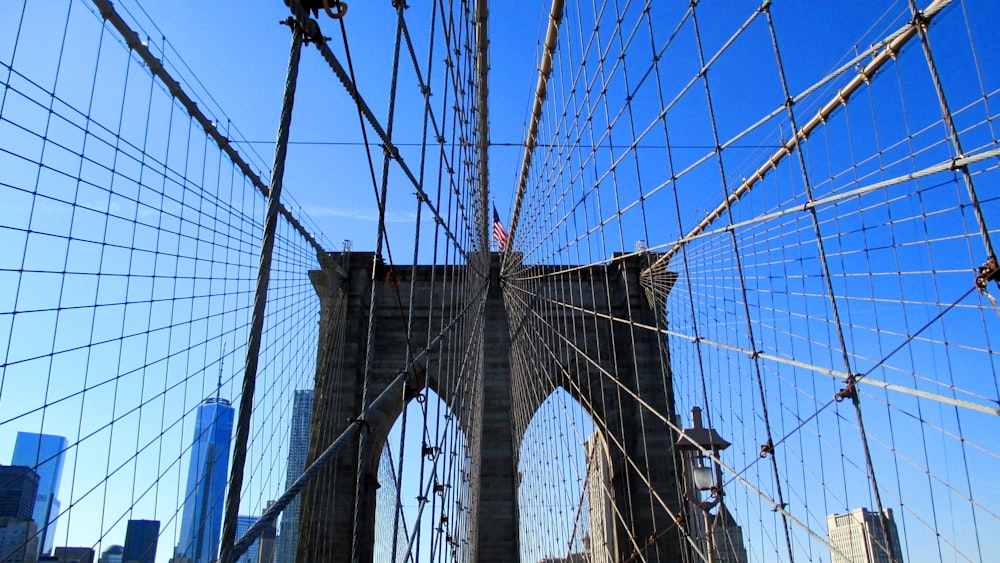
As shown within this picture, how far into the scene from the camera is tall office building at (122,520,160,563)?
16.2ft

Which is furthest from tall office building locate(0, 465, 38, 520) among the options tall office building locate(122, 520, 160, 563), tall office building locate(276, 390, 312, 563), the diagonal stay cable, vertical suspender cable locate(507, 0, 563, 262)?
tall office building locate(276, 390, 312, 563)

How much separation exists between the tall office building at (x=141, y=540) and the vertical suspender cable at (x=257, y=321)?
149 inches

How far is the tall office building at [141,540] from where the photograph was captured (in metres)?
4.94

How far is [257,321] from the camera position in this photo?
5.49 ft

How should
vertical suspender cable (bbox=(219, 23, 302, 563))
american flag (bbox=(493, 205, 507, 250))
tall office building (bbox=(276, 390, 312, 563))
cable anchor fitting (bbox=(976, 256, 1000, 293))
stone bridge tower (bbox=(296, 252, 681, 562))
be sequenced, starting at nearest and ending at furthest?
vertical suspender cable (bbox=(219, 23, 302, 563)) < cable anchor fitting (bbox=(976, 256, 1000, 293)) < stone bridge tower (bbox=(296, 252, 681, 562)) < tall office building (bbox=(276, 390, 312, 563)) < american flag (bbox=(493, 205, 507, 250))

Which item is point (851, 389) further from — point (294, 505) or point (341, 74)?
point (294, 505)

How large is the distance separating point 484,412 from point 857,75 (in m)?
10.9

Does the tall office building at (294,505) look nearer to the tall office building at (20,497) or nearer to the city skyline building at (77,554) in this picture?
the city skyline building at (77,554)

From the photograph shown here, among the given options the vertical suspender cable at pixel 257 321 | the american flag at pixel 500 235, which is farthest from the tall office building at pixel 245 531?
the american flag at pixel 500 235

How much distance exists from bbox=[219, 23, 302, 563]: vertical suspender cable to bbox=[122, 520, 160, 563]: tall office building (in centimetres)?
380

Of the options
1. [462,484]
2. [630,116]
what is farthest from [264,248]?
[462,484]

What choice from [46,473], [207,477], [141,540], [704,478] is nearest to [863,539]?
[704,478]

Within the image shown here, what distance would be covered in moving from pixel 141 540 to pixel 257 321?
15.8 feet

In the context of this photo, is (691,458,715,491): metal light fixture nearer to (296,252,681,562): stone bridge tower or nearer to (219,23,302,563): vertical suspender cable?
(219,23,302,563): vertical suspender cable
